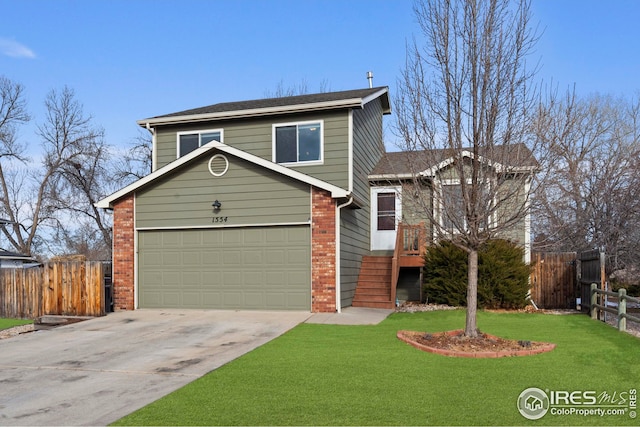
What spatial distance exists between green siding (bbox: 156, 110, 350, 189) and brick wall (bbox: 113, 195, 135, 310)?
269 centimetres

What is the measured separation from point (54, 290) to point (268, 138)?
7026 millimetres

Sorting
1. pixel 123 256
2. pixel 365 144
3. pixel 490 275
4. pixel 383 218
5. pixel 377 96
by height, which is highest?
pixel 377 96

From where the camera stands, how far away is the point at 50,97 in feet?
103

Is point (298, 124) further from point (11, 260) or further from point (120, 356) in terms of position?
point (11, 260)

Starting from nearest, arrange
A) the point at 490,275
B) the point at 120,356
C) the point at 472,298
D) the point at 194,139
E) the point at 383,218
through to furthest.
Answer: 1. the point at 120,356
2. the point at 472,298
3. the point at 490,275
4. the point at 194,139
5. the point at 383,218

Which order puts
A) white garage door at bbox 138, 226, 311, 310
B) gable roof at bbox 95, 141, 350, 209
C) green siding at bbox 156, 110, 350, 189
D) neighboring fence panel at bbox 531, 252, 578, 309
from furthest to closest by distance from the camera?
neighboring fence panel at bbox 531, 252, 578, 309, green siding at bbox 156, 110, 350, 189, white garage door at bbox 138, 226, 311, 310, gable roof at bbox 95, 141, 350, 209

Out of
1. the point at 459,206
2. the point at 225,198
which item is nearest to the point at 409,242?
the point at 225,198

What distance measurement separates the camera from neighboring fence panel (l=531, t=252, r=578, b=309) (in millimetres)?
14016

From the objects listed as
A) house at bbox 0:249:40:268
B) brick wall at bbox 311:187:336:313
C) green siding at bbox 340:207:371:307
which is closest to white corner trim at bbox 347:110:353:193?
green siding at bbox 340:207:371:307

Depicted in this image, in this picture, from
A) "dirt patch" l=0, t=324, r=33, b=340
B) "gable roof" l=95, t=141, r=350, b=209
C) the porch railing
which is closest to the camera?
"gable roof" l=95, t=141, r=350, b=209

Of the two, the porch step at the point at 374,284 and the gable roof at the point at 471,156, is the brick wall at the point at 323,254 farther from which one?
the gable roof at the point at 471,156

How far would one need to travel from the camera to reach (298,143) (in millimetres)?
14469

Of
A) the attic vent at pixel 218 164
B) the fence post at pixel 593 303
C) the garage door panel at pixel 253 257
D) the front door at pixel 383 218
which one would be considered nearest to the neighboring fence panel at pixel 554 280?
the fence post at pixel 593 303

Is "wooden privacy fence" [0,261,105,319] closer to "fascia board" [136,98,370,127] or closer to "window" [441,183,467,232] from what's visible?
"fascia board" [136,98,370,127]
